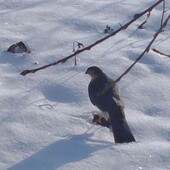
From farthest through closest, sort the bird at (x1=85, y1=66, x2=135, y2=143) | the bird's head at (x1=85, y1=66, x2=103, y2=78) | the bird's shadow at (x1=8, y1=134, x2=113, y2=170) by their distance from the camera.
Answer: the bird's head at (x1=85, y1=66, x2=103, y2=78) < the bird at (x1=85, y1=66, x2=135, y2=143) < the bird's shadow at (x1=8, y1=134, x2=113, y2=170)

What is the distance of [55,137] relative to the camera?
11.7 ft

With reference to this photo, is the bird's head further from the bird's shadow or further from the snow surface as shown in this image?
the bird's shadow

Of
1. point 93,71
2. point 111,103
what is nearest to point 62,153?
point 111,103

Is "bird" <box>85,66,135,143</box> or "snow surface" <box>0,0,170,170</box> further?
"bird" <box>85,66,135,143</box>

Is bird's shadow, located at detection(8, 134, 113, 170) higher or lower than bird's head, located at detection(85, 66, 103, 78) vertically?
lower

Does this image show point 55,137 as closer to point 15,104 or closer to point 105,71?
point 15,104

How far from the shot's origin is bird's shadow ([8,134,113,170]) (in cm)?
321

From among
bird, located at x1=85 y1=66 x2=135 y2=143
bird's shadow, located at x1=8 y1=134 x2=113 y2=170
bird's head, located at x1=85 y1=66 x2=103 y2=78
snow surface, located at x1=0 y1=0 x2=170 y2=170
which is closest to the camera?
bird's shadow, located at x1=8 y1=134 x2=113 y2=170

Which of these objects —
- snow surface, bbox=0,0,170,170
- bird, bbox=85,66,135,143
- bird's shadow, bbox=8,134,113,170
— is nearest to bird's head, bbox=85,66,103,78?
bird, bbox=85,66,135,143

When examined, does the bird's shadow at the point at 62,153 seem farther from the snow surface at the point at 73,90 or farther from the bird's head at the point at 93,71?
the bird's head at the point at 93,71

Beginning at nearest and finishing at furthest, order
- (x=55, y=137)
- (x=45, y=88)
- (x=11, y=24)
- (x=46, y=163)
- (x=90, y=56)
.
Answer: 1. (x=46, y=163)
2. (x=55, y=137)
3. (x=45, y=88)
4. (x=90, y=56)
5. (x=11, y=24)

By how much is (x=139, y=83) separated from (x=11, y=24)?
1.42 m

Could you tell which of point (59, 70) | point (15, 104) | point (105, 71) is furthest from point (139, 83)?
point (15, 104)

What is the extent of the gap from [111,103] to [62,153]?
0.85 meters
